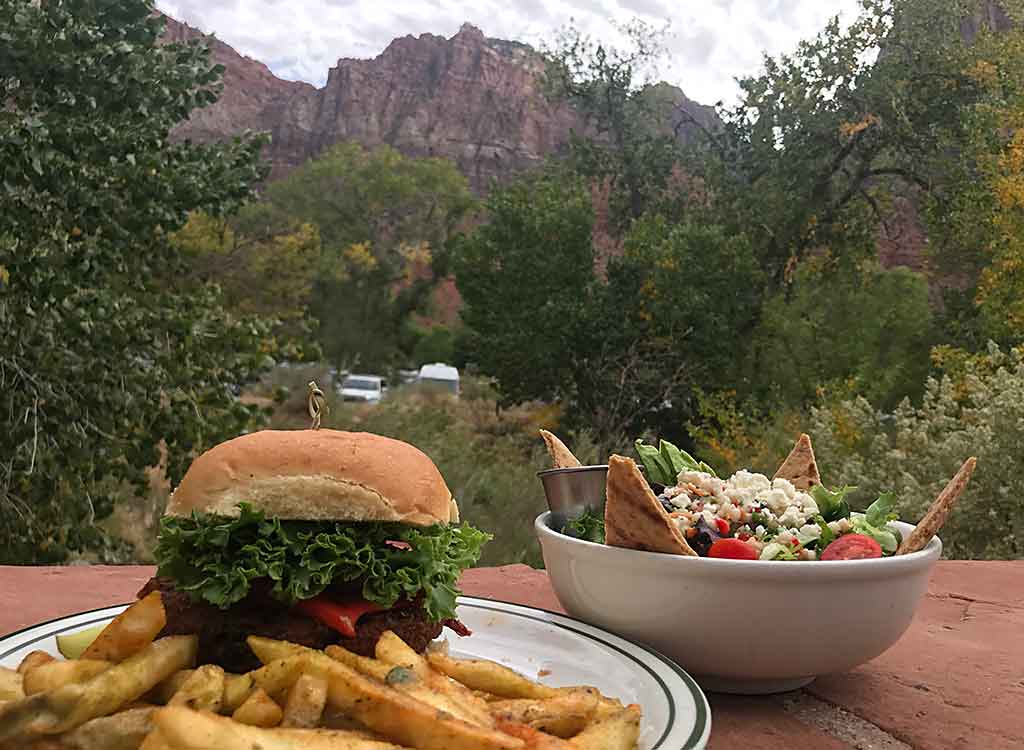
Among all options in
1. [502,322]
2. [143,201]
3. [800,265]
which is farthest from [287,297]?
[143,201]

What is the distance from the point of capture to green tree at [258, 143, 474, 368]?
4153 cm

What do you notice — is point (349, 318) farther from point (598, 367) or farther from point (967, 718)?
point (967, 718)

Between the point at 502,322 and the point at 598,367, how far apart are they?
259 centimetres

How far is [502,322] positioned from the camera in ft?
69.7

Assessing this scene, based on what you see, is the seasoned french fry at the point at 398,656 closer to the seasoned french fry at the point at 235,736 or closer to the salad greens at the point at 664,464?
the seasoned french fry at the point at 235,736

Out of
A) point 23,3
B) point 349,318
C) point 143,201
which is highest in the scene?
point 23,3

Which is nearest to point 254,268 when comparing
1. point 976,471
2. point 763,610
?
point 976,471

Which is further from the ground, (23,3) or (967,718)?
(23,3)

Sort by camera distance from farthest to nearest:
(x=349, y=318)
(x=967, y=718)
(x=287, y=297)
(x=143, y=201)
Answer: (x=349, y=318) < (x=287, y=297) < (x=143, y=201) < (x=967, y=718)

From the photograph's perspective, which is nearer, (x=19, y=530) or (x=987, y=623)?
(x=987, y=623)

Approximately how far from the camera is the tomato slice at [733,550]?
1.72 metres

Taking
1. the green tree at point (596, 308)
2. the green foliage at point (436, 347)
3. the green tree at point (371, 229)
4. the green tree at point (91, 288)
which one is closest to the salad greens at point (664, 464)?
the green tree at point (91, 288)

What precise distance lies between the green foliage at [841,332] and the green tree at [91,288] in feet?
50.0

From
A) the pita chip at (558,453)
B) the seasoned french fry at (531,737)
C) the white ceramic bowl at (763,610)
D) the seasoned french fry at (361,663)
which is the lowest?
the seasoned french fry at (361,663)
